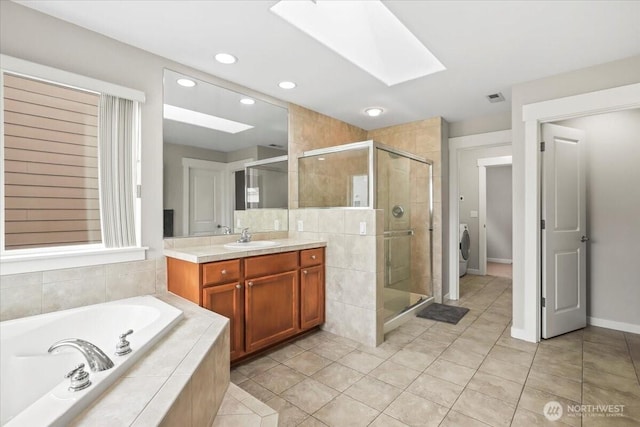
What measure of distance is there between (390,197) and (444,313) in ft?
5.02

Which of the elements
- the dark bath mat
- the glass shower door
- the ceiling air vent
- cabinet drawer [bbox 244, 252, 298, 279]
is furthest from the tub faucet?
the ceiling air vent

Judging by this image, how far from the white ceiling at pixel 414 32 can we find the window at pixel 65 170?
17.2 inches

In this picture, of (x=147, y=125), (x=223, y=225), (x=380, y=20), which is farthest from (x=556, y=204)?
(x=147, y=125)

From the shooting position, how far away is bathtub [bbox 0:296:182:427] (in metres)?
0.96

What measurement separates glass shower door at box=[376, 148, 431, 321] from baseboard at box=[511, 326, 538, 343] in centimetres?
103

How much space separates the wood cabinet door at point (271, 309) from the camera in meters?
2.40

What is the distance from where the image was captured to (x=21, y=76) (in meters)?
1.82

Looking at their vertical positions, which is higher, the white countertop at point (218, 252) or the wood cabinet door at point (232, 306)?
the white countertop at point (218, 252)

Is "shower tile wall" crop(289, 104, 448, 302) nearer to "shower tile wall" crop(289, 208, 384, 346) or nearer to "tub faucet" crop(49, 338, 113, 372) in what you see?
"shower tile wall" crop(289, 208, 384, 346)

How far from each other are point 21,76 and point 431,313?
13.3ft

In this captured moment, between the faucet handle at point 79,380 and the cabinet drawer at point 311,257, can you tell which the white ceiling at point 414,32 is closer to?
the cabinet drawer at point 311,257

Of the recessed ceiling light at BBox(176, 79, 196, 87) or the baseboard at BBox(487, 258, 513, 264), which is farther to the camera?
the baseboard at BBox(487, 258, 513, 264)

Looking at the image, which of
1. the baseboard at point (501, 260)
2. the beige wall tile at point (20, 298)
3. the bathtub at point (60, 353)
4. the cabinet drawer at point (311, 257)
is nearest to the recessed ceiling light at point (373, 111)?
the cabinet drawer at point (311, 257)

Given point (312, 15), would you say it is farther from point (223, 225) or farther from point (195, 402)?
point (195, 402)
